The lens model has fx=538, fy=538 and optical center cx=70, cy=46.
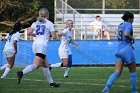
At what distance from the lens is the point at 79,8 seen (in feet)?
115

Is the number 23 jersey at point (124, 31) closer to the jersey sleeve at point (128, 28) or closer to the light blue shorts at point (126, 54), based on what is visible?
the jersey sleeve at point (128, 28)

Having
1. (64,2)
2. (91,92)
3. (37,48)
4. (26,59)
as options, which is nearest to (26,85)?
(37,48)

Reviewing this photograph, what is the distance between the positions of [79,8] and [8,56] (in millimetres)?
17557

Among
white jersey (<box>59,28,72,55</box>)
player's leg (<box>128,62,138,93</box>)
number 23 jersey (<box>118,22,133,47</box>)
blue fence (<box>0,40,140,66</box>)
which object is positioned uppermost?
number 23 jersey (<box>118,22,133,47</box>)

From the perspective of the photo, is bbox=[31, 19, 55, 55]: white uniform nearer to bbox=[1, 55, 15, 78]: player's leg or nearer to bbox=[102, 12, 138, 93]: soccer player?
bbox=[102, 12, 138, 93]: soccer player

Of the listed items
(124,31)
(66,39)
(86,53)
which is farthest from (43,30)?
(86,53)

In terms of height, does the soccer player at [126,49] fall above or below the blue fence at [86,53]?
above

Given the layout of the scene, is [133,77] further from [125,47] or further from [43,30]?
[43,30]

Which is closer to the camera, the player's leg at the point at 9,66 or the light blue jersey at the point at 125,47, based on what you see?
the light blue jersey at the point at 125,47

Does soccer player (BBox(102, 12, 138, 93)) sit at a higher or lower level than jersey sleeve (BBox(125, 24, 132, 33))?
lower

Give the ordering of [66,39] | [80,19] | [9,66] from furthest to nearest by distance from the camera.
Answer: [80,19] → [66,39] → [9,66]

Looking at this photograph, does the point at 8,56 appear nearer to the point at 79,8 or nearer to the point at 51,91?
the point at 51,91

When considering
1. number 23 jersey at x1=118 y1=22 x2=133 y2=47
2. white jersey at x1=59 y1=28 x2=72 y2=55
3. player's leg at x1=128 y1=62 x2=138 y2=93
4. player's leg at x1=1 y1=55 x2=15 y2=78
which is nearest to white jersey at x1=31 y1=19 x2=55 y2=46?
number 23 jersey at x1=118 y1=22 x2=133 y2=47

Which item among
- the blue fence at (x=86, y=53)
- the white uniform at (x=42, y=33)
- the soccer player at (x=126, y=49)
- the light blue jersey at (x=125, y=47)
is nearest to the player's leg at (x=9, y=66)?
the white uniform at (x=42, y=33)
